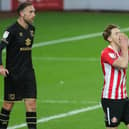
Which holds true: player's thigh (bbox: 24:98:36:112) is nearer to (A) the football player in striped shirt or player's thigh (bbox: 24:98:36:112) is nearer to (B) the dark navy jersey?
(B) the dark navy jersey

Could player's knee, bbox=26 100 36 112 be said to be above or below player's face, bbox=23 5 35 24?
below

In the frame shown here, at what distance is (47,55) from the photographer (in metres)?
22.6

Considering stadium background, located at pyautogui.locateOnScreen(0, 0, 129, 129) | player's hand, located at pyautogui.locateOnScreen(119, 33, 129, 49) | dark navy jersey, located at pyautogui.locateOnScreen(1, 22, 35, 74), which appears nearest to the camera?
player's hand, located at pyautogui.locateOnScreen(119, 33, 129, 49)

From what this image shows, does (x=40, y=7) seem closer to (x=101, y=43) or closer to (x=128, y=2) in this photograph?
(x=128, y=2)

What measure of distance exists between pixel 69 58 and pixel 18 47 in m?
9.35

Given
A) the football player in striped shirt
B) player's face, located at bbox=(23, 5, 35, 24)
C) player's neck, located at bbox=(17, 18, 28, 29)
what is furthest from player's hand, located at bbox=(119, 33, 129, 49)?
player's neck, located at bbox=(17, 18, 28, 29)

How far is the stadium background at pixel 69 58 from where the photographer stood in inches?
588

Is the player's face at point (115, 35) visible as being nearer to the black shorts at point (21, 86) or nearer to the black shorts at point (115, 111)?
the black shorts at point (115, 111)

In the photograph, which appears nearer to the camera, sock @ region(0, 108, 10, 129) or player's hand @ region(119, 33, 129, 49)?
player's hand @ region(119, 33, 129, 49)

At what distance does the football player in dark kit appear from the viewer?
12.7 m

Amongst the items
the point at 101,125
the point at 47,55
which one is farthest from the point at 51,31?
the point at 101,125

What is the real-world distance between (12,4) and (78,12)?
2959mm

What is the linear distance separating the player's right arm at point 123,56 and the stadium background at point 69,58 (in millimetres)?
3005

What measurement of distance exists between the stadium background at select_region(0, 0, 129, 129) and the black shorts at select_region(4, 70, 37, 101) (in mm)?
1179
